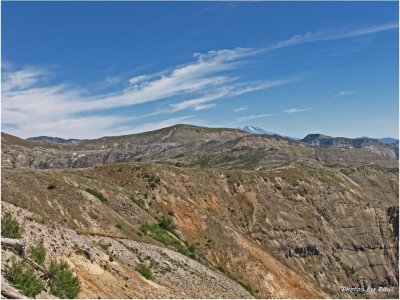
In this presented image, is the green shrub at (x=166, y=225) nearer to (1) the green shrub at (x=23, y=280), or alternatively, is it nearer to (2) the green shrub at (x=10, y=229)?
(2) the green shrub at (x=10, y=229)

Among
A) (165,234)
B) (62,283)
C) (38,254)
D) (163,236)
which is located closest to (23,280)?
(62,283)

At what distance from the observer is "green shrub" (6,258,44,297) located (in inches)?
673

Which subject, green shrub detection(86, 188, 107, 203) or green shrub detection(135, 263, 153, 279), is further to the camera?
green shrub detection(86, 188, 107, 203)

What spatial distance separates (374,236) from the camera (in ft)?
295

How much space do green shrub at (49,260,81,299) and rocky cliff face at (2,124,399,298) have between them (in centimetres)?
221

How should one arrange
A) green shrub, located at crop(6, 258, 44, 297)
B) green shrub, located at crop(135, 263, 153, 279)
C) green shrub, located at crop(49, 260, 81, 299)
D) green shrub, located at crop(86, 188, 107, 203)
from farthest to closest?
green shrub, located at crop(86, 188, 107, 203)
green shrub, located at crop(135, 263, 153, 279)
green shrub, located at crop(49, 260, 81, 299)
green shrub, located at crop(6, 258, 44, 297)

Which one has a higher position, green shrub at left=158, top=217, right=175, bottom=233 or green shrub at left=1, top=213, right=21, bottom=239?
green shrub at left=1, top=213, right=21, bottom=239

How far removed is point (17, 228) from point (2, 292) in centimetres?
1029

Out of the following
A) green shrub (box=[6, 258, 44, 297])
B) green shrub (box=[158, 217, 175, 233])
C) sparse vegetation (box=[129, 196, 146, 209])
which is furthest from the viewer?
sparse vegetation (box=[129, 196, 146, 209])

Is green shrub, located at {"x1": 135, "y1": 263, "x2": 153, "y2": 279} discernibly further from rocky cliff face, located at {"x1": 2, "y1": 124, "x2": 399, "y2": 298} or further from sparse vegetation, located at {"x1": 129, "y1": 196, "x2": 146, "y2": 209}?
sparse vegetation, located at {"x1": 129, "y1": 196, "x2": 146, "y2": 209}

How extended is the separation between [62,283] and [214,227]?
41163 mm

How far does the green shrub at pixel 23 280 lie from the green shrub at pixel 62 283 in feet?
3.91

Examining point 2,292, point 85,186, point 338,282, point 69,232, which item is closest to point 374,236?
point 338,282

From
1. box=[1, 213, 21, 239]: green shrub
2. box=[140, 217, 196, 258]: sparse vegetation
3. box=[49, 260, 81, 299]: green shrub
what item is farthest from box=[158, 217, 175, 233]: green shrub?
box=[49, 260, 81, 299]: green shrub
